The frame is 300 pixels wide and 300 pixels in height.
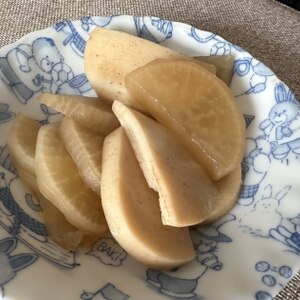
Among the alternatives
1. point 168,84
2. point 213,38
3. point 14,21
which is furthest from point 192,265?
point 14,21

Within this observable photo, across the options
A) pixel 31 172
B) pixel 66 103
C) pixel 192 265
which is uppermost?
pixel 66 103

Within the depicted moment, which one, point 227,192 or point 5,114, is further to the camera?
point 5,114

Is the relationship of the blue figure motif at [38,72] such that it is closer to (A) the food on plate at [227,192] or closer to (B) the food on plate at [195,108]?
(B) the food on plate at [195,108]

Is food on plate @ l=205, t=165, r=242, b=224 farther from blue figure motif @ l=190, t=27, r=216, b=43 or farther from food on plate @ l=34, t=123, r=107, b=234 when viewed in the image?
blue figure motif @ l=190, t=27, r=216, b=43

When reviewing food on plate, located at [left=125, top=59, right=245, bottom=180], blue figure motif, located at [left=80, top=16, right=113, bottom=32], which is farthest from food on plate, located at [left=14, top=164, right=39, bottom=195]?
blue figure motif, located at [left=80, top=16, right=113, bottom=32]

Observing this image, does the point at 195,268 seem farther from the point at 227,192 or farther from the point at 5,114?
the point at 5,114

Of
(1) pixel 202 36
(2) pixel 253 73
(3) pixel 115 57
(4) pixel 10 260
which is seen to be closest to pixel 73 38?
(3) pixel 115 57

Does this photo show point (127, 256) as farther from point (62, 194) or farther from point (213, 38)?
point (213, 38)
